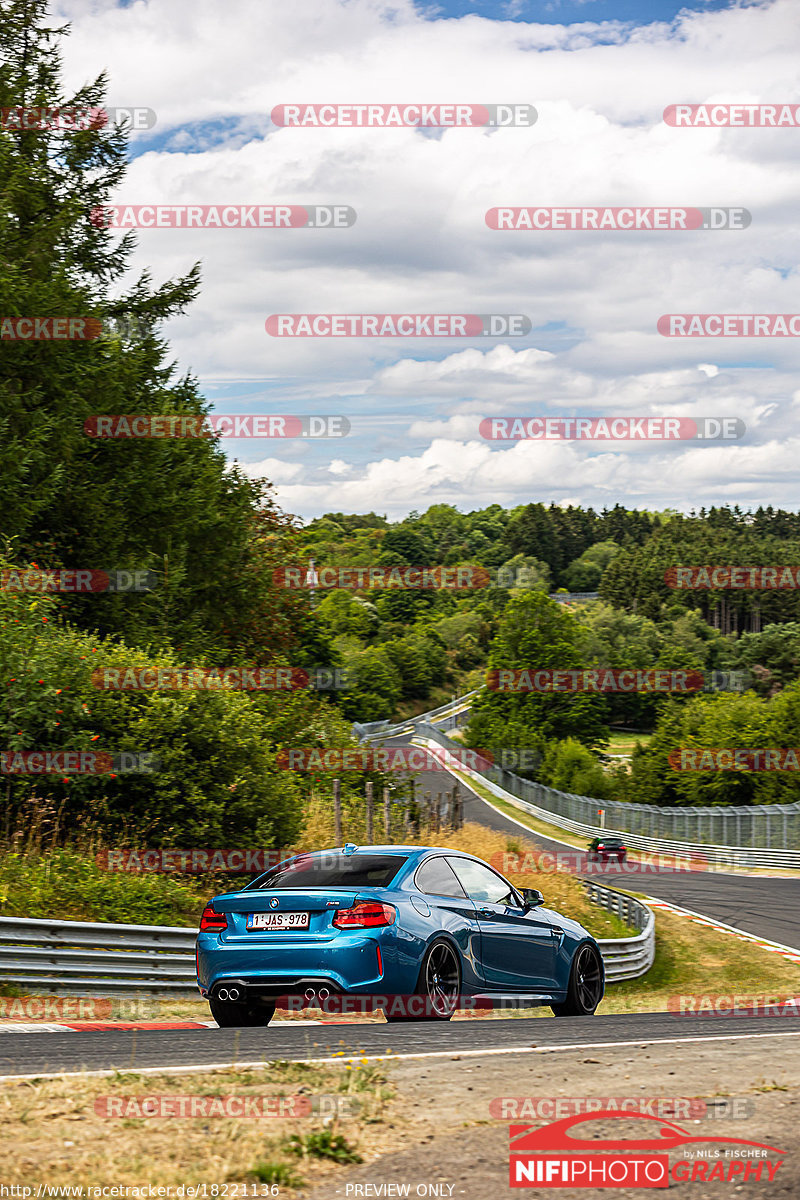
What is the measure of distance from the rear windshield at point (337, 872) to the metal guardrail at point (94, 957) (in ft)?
7.22

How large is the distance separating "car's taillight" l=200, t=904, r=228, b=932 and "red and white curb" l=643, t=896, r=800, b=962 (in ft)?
59.7

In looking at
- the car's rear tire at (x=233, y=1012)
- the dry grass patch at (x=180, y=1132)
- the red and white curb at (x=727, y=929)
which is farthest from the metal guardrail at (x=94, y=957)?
the red and white curb at (x=727, y=929)

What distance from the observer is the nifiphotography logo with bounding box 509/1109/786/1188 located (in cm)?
441

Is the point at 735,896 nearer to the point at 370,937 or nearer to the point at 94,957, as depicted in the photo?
the point at 94,957

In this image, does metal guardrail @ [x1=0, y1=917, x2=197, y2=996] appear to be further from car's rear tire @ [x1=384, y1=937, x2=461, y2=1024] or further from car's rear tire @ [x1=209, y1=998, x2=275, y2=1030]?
car's rear tire @ [x1=384, y1=937, x2=461, y2=1024]

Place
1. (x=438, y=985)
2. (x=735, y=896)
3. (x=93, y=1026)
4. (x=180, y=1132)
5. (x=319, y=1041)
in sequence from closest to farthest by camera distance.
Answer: (x=180, y=1132) < (x=319, y=1041) < (x=93, y=1026) < (x=438, y=985) < (x=735, y=896)

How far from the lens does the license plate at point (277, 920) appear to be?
860 cm

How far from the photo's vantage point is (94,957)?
1098 cm

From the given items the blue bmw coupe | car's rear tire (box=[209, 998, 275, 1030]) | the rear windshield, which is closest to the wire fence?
the blue bmw coupe

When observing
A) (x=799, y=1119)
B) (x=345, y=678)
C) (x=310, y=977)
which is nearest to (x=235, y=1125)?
(x=799, y=1119)

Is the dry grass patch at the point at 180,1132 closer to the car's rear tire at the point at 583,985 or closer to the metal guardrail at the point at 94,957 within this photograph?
the metal guardrail at the point at 94,957

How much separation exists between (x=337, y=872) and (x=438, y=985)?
3.66 feet

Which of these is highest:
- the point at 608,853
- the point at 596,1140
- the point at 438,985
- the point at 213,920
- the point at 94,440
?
the point at 94,440

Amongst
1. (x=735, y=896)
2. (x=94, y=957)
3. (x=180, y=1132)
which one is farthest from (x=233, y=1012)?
(x=735, y=896)
